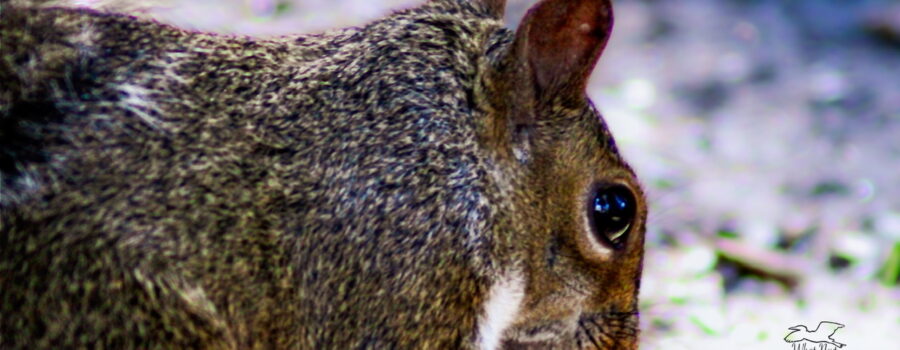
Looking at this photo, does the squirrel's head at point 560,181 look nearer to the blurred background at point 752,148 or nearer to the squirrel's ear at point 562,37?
the squirrel's ear at point 562,37

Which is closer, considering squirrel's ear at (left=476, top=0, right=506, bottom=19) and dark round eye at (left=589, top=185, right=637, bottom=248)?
dark round eye at (left=589, top=185, right=637, bottom=248)

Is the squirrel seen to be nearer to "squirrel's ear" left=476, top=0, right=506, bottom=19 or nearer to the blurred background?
"squirrel's ear" left=476, top=0, right=506, bottom=19

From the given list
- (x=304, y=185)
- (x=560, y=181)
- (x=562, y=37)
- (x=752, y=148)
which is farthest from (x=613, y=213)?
(x=752, y=148)

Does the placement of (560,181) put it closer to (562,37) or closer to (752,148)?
(562,37)

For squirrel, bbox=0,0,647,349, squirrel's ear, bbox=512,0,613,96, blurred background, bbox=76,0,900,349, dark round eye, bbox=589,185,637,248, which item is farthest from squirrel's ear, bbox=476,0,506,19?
blurred background, bbox=76,0,900,349

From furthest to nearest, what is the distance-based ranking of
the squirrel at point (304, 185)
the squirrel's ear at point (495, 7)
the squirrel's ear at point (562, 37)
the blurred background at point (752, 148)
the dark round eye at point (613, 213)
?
the blurred background at point (752, 148) < the squirrel's ear at point (495, 7) < the dark round eye at point (613, 213) < the squirrel's ear at point (562, 37) < the squirrel at point (304, 185)

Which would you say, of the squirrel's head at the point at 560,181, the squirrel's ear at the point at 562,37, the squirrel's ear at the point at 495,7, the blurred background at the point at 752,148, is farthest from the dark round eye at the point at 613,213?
the blurred background at the point at 752,148

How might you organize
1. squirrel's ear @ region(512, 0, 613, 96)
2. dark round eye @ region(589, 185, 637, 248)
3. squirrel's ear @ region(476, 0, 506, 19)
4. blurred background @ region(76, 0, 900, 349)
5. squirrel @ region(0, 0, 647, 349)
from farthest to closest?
blurred background @ region(76, 0, 900, 349)
squirrel's ear @ region(476, 0, 506, 19)
dark round eye @ region(589, 185, 637, 248)
squirrel's ear @ region(512, 0, 613, 96)
squirrel @ region(0, 0, 647, 349)
